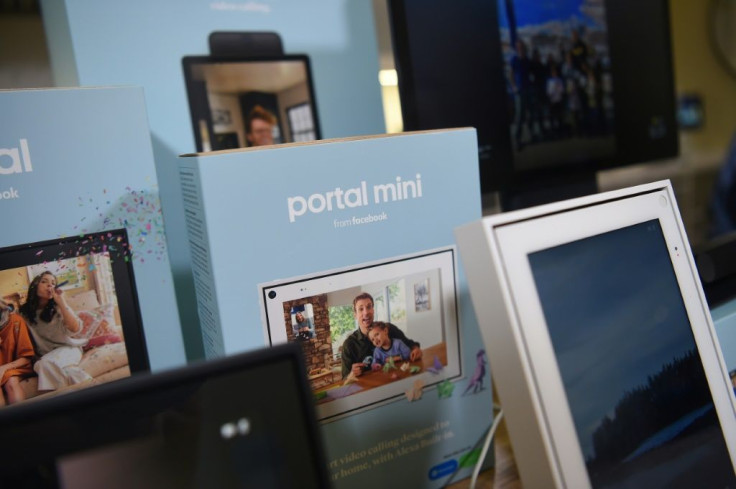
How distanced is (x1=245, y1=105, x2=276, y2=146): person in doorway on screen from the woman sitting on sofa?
364 mm

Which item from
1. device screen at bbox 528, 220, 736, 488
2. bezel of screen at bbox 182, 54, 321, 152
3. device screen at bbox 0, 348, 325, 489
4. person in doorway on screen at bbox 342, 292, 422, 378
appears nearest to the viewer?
device screen at bbox 0, 348, 325, 489

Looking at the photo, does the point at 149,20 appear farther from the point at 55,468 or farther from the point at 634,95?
the point at 634,95

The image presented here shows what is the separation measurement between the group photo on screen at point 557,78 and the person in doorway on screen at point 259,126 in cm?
36

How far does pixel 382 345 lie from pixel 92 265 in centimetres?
29

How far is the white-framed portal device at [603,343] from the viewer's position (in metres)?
0.41

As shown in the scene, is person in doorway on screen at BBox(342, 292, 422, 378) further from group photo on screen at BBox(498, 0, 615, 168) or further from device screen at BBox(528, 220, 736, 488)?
group photo on screen at BBox(498, 0, 615, 168)

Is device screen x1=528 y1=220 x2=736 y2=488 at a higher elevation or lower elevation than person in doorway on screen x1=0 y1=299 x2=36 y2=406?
lower

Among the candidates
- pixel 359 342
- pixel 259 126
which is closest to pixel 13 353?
pixel 359 342

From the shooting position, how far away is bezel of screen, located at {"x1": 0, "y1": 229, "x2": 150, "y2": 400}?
1.57 ft

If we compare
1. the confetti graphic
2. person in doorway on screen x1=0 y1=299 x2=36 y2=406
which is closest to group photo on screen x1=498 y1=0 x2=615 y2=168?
the confetti graphic

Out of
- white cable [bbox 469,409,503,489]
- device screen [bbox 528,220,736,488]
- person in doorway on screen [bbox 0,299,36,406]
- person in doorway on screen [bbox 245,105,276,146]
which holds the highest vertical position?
person in doorway on screen [bbox 245,105,276,146]

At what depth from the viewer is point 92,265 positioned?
51 centimetres

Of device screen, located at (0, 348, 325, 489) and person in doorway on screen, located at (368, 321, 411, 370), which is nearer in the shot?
device screen, located at (0, 348, 325, 489)

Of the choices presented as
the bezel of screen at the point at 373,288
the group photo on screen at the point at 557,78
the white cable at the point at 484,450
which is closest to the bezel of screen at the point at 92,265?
the bezel of screen at the point at 373,288
